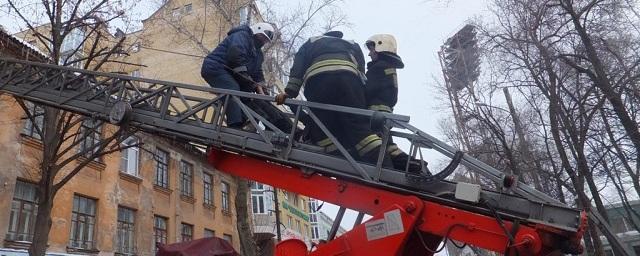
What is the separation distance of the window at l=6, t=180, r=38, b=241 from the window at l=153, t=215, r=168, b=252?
5927mm

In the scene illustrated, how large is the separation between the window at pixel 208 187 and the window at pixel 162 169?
3001mm

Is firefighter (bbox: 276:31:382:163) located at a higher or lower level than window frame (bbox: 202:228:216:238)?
lower

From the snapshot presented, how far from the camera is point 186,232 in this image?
855 inches

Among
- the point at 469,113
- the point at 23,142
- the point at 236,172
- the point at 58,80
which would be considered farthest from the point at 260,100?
the point at 469,113

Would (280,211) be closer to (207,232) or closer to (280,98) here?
(207,232)

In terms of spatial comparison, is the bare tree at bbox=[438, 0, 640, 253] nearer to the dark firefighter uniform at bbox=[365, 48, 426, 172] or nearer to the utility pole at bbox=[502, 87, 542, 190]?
the utility pole at bbox=[502, 87, 542, 190]

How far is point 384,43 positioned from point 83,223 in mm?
14063

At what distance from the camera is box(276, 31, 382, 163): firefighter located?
15.9 feet

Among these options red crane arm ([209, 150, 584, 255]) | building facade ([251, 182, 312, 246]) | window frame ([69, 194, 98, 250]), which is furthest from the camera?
building facade ([251, 182, 312, 246])

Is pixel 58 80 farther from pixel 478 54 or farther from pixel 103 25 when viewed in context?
pixel 478 54

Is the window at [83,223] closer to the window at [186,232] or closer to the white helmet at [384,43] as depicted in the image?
the window at [186,232]

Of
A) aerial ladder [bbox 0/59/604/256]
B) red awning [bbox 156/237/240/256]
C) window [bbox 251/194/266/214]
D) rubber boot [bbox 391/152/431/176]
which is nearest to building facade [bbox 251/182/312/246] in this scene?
window [bbox 251/194/266/214]

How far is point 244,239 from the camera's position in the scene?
14.0m

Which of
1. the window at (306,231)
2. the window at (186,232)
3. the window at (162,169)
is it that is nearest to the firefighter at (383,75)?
the window at (162,169)
